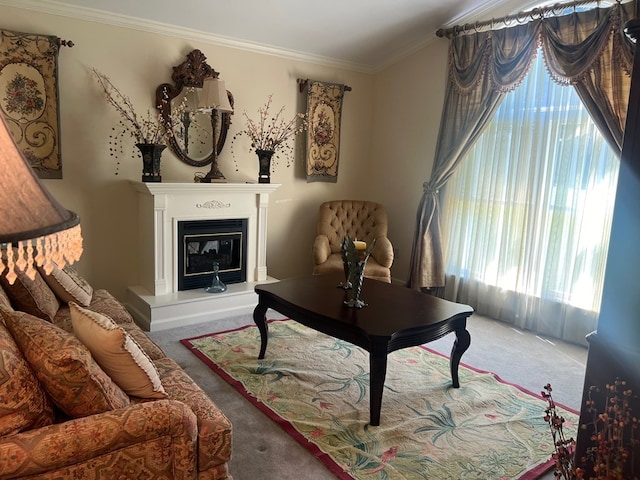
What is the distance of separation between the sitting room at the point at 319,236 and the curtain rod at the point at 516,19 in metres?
0.03

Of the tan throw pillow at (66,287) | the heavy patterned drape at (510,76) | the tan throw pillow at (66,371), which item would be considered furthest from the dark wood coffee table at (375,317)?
the heavy patterned drape at (510,76)

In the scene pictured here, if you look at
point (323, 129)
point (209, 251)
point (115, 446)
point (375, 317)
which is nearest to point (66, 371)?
point (115, 446)

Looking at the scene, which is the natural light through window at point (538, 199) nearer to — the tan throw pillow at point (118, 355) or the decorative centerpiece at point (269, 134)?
the decorative centerpiece at point (269, 134)

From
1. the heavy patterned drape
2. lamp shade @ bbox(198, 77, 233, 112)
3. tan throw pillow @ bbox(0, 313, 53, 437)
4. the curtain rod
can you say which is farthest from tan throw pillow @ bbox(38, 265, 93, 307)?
the curtain rod

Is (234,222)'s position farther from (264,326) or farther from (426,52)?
(426,52)

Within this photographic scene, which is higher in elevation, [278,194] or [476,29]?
[476,29]

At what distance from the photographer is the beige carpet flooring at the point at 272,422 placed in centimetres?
225

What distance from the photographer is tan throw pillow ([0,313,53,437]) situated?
1382 mm

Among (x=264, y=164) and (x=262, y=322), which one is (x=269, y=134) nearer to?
(x=264, y=164)

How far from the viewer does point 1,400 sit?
4.50ft

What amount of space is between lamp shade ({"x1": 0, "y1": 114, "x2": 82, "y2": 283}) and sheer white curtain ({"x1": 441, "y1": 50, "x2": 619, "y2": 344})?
3.86 metres

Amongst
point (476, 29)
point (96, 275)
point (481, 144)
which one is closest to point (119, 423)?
point (96, 275)

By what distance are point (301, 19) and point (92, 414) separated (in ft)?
12.3

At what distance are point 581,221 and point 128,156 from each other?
3748 millimetres
